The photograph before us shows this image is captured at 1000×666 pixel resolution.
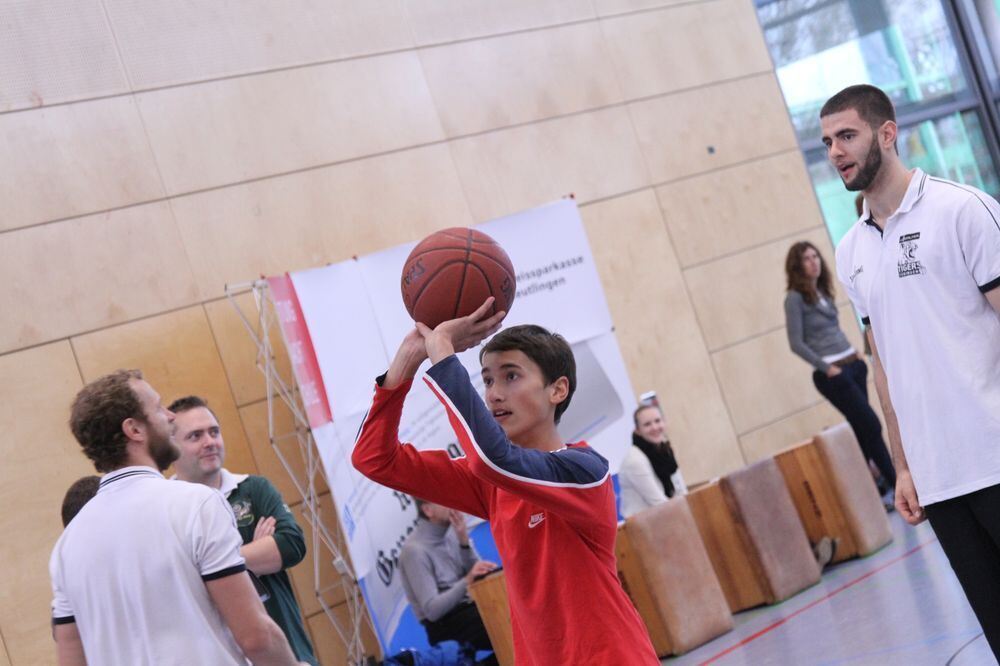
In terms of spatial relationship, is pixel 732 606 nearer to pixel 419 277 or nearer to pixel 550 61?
pixel 550 61

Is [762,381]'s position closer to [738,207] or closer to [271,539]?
[738,207]

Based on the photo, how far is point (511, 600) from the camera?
2.85 meters

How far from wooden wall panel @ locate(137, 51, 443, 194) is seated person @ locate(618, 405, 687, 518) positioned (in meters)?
2.67

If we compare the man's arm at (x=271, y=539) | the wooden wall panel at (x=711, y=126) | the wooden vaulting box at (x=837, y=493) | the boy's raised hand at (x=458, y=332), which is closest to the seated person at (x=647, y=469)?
the wooden vaulting box at (x=837, y=493)

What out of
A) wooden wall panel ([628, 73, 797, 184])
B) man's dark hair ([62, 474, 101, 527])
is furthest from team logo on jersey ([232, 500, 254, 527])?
wooden wall panel ([628, 73, 797, 184])

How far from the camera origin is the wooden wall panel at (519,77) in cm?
867

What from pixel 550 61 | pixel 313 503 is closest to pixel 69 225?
pixel 313 503

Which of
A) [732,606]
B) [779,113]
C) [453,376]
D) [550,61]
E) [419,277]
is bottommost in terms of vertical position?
[732,606]

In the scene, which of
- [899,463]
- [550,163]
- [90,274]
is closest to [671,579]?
[899,463]

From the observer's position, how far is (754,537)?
7.23 metres

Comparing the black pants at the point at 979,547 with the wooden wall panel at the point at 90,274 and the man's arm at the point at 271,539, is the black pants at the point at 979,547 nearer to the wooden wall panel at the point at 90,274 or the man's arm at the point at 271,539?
the man's arm at the point at 271,539

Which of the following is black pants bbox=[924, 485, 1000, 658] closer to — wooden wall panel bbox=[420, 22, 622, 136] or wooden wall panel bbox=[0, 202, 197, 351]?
wooden wall panel bbox=[0, 202, 197, 351]

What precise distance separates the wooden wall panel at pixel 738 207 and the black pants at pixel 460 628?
13.3 ft

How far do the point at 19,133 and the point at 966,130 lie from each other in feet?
33.1
